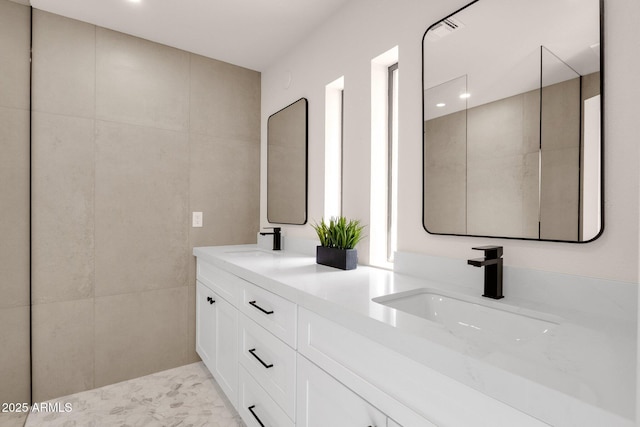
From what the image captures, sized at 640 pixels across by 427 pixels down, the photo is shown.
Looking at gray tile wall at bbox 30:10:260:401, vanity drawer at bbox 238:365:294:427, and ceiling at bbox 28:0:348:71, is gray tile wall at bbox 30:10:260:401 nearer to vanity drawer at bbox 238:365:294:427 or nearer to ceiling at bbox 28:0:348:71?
ceiling at bbox 28:0:348:71

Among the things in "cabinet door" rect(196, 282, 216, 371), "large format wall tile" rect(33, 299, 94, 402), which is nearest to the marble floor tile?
"large format wall tile" rect(33, 299, 94, 402)

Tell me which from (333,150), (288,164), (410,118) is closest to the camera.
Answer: (410,118)

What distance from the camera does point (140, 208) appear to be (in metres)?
2.18

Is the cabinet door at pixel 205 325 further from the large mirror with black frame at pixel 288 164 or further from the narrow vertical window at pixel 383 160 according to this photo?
A: the narrow vertical window at pixel 383 160

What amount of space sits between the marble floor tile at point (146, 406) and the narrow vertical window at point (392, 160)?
130 centimetres

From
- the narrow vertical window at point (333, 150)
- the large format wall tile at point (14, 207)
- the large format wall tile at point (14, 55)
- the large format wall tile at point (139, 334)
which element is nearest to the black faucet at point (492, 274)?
the narrow vertical window at point (333, 150)

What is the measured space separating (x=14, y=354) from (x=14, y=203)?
0.84 meters

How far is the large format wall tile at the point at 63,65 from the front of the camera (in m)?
1.88

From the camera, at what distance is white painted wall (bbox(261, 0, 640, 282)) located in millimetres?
855

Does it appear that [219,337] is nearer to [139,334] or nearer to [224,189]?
[139,334]

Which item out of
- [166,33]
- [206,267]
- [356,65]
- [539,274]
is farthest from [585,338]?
[166,33]

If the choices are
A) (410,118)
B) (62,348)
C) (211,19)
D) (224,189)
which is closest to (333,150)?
(410,118)

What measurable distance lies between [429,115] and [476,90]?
197mm

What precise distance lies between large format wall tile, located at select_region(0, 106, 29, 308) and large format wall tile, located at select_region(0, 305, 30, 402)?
0.23 feet
